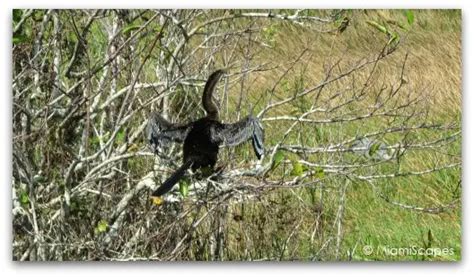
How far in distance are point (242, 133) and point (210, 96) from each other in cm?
20

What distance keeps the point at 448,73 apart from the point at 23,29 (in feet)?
5.64

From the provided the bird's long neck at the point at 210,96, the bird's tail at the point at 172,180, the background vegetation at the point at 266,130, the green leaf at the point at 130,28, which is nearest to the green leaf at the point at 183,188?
the bird's tail at the point at 172,180

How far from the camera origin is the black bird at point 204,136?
371 inches

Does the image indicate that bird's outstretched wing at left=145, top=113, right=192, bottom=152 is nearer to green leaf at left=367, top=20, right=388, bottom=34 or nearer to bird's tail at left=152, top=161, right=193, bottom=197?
bird's tail at left=152, top=161, right=193, bottom=197

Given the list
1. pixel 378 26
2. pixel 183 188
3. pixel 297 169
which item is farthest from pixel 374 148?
pixel 183 188

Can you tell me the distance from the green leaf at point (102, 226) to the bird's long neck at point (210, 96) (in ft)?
1.94

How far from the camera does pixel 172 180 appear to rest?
941 centimetres

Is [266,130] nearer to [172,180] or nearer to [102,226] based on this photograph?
[172,180]

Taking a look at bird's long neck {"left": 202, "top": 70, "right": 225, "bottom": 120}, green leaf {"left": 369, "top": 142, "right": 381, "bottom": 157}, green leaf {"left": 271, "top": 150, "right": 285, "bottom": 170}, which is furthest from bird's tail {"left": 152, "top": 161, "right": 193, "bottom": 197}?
green leaf {"left": 369, "top": 142, "right": 381, "bottom": 157}

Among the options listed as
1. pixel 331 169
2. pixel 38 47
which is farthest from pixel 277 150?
pixel 38 47

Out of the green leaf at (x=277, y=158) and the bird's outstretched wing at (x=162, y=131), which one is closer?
the green leaf at (x=277, y=158)

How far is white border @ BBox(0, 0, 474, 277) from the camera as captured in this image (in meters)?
9.49

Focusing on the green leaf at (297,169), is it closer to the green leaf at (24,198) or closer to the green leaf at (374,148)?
the green leaf at (374,148)

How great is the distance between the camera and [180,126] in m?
9.48
